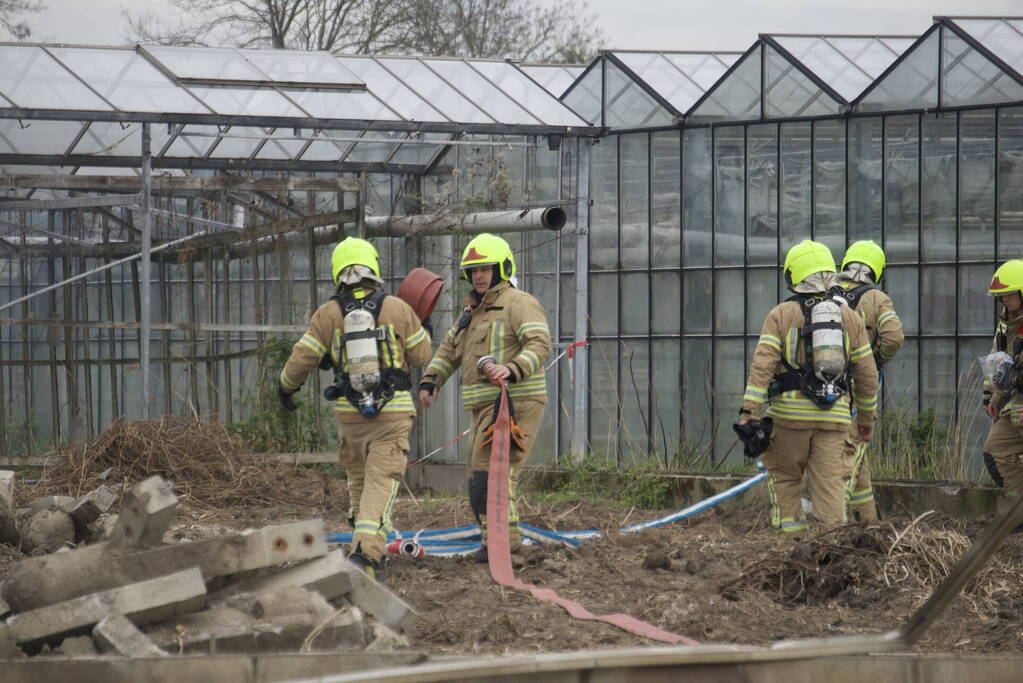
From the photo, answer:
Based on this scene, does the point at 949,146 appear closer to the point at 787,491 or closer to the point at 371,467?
the point at 787,491

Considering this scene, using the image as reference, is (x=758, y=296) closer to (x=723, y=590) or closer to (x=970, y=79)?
(x=970, y=79)

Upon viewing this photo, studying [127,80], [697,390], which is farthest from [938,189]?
[127,80]

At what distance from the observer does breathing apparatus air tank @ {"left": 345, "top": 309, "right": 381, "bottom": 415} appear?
25.3 ft

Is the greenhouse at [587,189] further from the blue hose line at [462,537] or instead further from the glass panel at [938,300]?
the blue hose line at [462,537]

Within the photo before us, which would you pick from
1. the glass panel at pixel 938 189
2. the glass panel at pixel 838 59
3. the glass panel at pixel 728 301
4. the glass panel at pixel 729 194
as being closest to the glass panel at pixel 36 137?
the glass panel at pixel 729 194

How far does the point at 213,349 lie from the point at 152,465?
4485 millimetres

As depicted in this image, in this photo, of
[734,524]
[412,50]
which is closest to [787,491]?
[734,524]

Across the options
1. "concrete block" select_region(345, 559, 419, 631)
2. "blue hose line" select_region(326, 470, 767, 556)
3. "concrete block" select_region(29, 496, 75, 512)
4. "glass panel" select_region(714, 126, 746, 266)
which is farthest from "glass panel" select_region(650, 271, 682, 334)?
"concrete block" select_region(345, 559, 419, 631)

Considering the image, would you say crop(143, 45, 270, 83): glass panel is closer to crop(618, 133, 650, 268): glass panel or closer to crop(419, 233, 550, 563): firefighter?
crop(618, 133, 650, 268): glass panel

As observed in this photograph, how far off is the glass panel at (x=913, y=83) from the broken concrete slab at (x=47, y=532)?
27.7ft

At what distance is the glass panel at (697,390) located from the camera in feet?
44.3

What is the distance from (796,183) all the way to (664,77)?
2655 mm

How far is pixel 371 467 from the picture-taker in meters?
7.73

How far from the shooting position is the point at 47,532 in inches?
297
